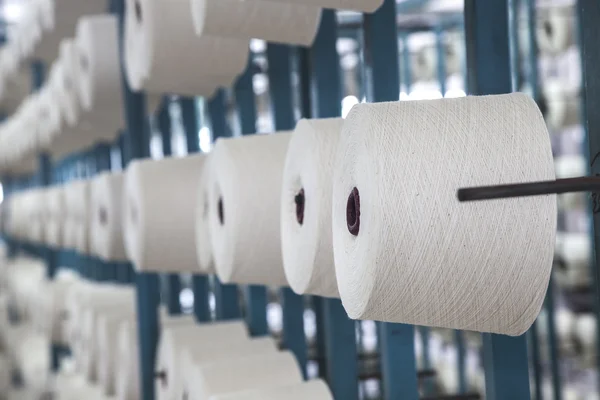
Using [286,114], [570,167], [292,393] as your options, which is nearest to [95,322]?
A: [286,114]

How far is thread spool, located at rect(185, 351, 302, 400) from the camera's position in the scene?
A: 125 cm

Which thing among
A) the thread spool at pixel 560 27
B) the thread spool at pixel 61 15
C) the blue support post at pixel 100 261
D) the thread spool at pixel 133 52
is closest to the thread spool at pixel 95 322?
the blue support post at pixel 100 261

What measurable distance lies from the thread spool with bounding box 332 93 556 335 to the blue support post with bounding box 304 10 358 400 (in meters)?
0.49

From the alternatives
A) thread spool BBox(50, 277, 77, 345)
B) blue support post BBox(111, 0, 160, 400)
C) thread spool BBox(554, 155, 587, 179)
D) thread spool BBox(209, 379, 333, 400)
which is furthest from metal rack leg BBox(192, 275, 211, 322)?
thread spool BBox(554, 155, 587, 179)

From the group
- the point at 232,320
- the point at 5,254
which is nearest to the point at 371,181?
the point at 232,320

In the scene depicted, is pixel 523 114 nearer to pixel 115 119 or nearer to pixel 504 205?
pixel 504 205

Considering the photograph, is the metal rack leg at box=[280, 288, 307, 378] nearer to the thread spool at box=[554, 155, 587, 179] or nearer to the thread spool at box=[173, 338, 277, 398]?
the thread spool at box=[173, 338, 277, 398]

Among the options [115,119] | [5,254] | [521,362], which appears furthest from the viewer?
[5,254]

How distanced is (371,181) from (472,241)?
0.10 meters

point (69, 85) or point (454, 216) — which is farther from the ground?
point (69, 85)

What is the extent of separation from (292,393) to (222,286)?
0.58 m

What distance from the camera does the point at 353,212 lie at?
725 millimetres

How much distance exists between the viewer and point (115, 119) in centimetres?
231

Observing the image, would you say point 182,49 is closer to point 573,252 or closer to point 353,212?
point 353,212
